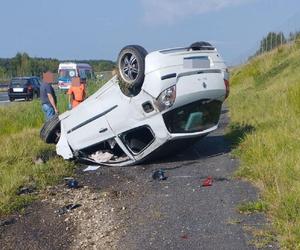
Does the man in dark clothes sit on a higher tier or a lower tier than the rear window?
lower

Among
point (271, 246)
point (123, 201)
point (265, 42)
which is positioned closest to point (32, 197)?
point (123, 201)

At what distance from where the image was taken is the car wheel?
270 inches

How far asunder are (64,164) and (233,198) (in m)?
3.23

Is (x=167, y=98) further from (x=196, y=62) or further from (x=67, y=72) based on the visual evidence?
(x=67, y=72)

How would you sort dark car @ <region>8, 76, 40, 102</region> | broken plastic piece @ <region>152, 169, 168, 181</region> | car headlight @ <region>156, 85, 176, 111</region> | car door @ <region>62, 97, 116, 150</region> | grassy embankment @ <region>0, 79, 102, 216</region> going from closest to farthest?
grassy embankment @ <region>0, 79, 102, 216</region> < broken plastic piece @ <region>152, 169, 168, 181</region> < car headlight @ <region>156, 85, 176, 111</region> < car door @ <region>62, 97, 116, 150</region> < dark car @ <region>8, 76, 40, 102</region>

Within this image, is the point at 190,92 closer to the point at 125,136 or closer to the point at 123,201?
the point at 125,136

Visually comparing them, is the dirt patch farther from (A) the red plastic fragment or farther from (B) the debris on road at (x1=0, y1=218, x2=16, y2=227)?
(A) the red plastic fragment

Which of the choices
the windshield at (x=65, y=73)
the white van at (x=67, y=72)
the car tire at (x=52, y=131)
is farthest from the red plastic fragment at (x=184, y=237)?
the windshield at (x=65, y=73)

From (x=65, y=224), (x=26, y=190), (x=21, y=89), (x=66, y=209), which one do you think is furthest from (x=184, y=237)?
(x=21, y=89)

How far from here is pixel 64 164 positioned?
773 cm

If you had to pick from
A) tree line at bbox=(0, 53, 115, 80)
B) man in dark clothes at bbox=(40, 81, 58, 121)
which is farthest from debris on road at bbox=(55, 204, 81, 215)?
tree line at bbox=(0, 53, 115, 80)

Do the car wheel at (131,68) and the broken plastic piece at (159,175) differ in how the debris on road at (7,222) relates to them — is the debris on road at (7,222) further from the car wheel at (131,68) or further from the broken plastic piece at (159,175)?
the car wheel at (131,68)

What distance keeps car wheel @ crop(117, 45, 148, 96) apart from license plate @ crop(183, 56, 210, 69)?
1.89 ft

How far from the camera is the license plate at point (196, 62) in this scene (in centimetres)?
689
